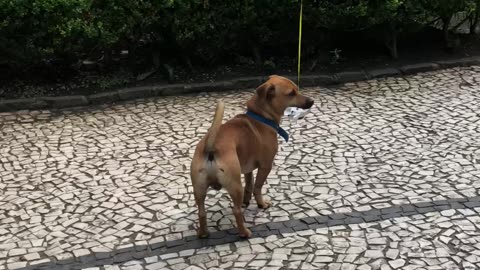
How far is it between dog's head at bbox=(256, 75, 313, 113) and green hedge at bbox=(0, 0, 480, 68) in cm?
361

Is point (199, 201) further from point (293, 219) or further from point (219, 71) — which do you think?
point (219, 71)

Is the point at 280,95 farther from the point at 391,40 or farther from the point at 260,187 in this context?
the point at 391,40

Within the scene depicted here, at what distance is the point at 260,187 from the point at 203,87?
3.49 meters

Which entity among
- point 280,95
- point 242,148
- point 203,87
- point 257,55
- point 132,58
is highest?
point 280,95

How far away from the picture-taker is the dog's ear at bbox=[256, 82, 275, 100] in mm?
4633

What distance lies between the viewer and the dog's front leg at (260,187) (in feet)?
15.6

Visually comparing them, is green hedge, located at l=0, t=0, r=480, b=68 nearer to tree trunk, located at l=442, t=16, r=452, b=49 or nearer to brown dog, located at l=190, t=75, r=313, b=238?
tree trunk, located at l=442, t=16, r=452, b=49

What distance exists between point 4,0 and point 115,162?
9.70 feet

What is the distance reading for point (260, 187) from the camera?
16.0 feet

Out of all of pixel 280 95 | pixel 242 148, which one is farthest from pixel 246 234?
pixel 280 95

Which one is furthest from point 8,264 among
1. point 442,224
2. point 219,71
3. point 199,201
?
point 219,71

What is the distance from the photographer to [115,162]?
5.98m

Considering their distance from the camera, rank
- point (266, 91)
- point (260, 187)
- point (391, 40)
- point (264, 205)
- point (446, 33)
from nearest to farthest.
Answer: point (266, 91) < point (260, 187) < point (264, 205) < point (391, 40) < point (446, 33)

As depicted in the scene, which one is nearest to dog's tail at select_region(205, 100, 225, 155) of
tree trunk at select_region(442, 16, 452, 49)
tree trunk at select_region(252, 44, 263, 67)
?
tree trunk at select_region(252, 44, 263, 67)
